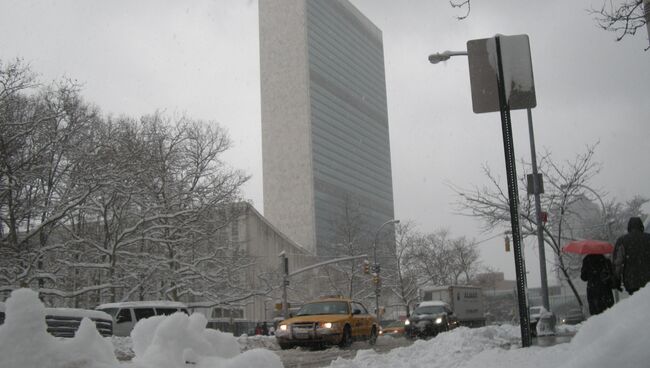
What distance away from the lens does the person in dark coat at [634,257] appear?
30.1 ft

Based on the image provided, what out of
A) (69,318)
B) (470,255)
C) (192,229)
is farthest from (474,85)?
(470,255)

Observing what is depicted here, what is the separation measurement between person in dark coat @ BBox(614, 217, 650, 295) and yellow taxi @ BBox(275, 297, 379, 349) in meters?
9.23

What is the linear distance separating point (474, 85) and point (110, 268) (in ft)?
90.7

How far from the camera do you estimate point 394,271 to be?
59375 millimetres

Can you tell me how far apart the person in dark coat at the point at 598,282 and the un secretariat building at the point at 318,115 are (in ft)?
274

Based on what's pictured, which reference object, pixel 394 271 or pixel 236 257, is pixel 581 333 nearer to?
pixel 236 257

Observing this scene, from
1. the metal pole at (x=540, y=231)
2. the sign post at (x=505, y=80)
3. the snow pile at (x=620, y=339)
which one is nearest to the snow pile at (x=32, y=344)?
the snow pile at (x=620, y=339)

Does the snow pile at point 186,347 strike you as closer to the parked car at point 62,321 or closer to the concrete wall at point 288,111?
the parked car at point 62,321

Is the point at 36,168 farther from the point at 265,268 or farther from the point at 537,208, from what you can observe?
the point at 265,268

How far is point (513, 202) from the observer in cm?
756

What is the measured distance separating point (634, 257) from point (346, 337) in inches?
395

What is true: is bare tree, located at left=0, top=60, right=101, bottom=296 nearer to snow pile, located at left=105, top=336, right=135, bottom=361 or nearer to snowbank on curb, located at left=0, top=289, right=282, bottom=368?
snow pile, located at left=105, top=336, right=135, bottom=361

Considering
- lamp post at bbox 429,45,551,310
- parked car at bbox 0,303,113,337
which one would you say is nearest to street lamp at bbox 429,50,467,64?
lamp post at bbox 429,45,551,310

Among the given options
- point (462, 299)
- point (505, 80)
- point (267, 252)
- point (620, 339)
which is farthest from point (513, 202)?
point (267, 252)
